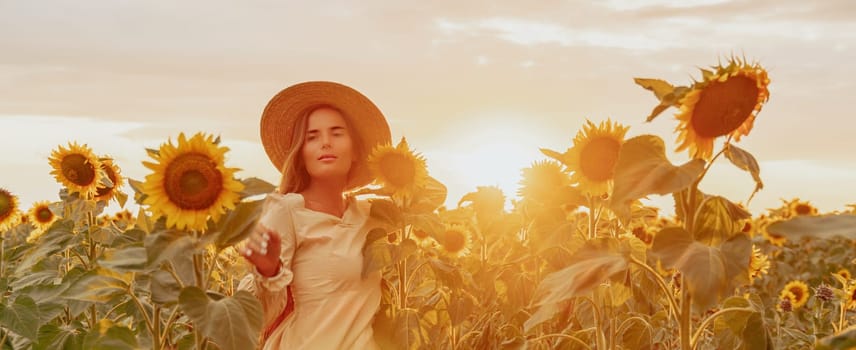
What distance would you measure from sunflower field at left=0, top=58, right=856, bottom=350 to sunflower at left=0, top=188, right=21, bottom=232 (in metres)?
0.01

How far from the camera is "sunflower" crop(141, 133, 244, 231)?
2.49 metres

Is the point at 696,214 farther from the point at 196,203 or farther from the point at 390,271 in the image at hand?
the point at 390,271

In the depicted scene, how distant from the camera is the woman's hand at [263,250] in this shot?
2979 millimetres

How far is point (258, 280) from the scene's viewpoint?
334 cm

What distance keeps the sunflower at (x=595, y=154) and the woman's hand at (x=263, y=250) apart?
3.70ft

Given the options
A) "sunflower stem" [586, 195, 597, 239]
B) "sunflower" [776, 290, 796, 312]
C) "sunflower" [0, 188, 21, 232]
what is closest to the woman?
"sunflower stem" [586, 195, 597, 239]

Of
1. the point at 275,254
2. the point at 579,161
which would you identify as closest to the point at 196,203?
the point at 275,254

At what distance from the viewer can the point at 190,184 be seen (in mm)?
2518

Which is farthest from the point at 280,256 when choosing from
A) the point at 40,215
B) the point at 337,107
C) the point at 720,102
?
the point at 40,215

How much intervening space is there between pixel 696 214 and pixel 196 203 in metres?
1.41

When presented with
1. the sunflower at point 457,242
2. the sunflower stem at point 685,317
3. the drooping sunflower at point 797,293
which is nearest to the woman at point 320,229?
the sunflower at point 457,242

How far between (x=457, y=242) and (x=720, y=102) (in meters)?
3.25

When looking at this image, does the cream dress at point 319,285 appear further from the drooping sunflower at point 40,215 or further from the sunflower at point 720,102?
the drooping sunflower at point 40,215

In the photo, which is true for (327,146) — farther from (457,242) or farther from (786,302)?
(786,302)
